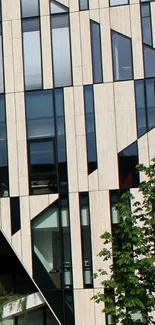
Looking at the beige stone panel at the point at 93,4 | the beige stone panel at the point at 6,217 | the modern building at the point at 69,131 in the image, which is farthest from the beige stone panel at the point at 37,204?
the beige stone panel at the point at 93,4

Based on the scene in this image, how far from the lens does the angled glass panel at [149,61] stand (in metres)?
21.6

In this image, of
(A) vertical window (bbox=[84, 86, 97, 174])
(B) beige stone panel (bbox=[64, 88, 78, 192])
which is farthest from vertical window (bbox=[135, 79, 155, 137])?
(B) beige stone panel (bbox=[64, 88, 78, 192])

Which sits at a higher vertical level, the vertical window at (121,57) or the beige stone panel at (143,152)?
the vertical window at (121,57)

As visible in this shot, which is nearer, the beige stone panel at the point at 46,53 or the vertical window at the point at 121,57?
the vertical window at the point at 121,57

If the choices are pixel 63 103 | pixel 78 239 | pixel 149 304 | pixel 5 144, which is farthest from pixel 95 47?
pixel 149 304

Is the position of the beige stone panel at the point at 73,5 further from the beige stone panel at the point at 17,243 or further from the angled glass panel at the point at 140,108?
the beige stone panel at the point at 17,243

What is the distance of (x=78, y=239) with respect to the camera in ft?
71.3

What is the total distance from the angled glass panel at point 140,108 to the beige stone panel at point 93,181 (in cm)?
192

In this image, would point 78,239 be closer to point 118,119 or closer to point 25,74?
point 118,119

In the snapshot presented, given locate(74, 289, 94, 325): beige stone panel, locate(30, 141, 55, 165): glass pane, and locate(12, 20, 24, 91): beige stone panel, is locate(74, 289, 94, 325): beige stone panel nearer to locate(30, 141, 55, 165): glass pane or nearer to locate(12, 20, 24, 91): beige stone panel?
locate(30, 141, 55, 165): glass pane

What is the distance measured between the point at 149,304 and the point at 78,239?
854 cm

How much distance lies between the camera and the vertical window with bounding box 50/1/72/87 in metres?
22.2

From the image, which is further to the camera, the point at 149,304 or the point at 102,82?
the point at 102,82

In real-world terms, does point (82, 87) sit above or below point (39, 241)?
above
